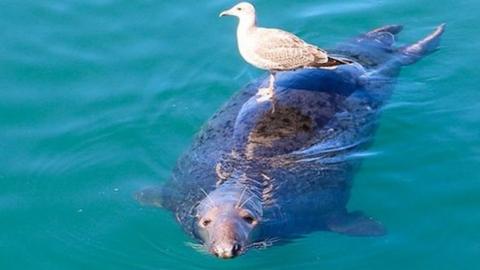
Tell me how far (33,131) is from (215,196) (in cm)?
250

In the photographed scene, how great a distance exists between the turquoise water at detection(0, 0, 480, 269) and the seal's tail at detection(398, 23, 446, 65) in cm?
13

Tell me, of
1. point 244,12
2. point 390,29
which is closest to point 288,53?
point 244,12

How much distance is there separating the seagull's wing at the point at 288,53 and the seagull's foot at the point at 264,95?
250 mm

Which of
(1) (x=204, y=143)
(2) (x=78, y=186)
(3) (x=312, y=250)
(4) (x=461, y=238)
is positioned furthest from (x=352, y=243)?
(2) (x=78, y=186)

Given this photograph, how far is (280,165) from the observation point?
7.80 metres

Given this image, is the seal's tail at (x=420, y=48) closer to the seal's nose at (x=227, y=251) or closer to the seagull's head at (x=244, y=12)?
the seagull's head at (x=244, y=12)

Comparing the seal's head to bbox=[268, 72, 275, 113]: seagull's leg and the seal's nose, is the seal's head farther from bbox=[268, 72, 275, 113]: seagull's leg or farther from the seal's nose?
bbox=[268, 72, 275, 113]: seagull's leg

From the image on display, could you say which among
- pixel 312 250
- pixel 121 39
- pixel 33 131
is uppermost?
pixel 121 39

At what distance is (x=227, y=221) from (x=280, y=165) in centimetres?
120

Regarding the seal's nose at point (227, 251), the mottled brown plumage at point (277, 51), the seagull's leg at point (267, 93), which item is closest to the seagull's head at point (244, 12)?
the mottled brown plumage at point (277, 51)

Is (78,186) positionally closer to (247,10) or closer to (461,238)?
(247,10)

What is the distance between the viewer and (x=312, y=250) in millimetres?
7570

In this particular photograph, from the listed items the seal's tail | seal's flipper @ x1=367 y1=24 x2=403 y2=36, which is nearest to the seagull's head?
seal's flipper @ x1=367 y1=24 x2=403 y2=36

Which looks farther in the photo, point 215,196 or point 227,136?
point 227,136
